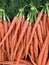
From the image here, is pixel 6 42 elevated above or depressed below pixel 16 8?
below

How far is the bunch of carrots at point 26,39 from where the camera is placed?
44.4 inches

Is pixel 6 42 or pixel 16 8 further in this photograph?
pixel 16 8

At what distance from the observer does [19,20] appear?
1169 mm

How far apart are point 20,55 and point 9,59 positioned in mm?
73

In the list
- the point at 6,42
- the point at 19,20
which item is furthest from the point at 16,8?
the point at 6,42

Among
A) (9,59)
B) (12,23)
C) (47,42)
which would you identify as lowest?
(9,59)

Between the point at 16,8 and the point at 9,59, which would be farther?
the point at 16,8

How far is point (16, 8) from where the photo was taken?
1.26 metres

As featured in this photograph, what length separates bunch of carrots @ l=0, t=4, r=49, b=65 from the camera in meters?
1.13

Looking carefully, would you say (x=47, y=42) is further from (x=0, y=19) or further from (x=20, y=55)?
(x=0, y=19)

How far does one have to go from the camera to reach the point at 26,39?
115 cm

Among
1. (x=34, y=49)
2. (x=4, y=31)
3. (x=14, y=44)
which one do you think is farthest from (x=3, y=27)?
(x=34, y=49)

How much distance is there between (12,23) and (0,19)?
0.28ft

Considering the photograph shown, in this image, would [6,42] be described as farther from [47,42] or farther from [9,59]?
[47,42]
